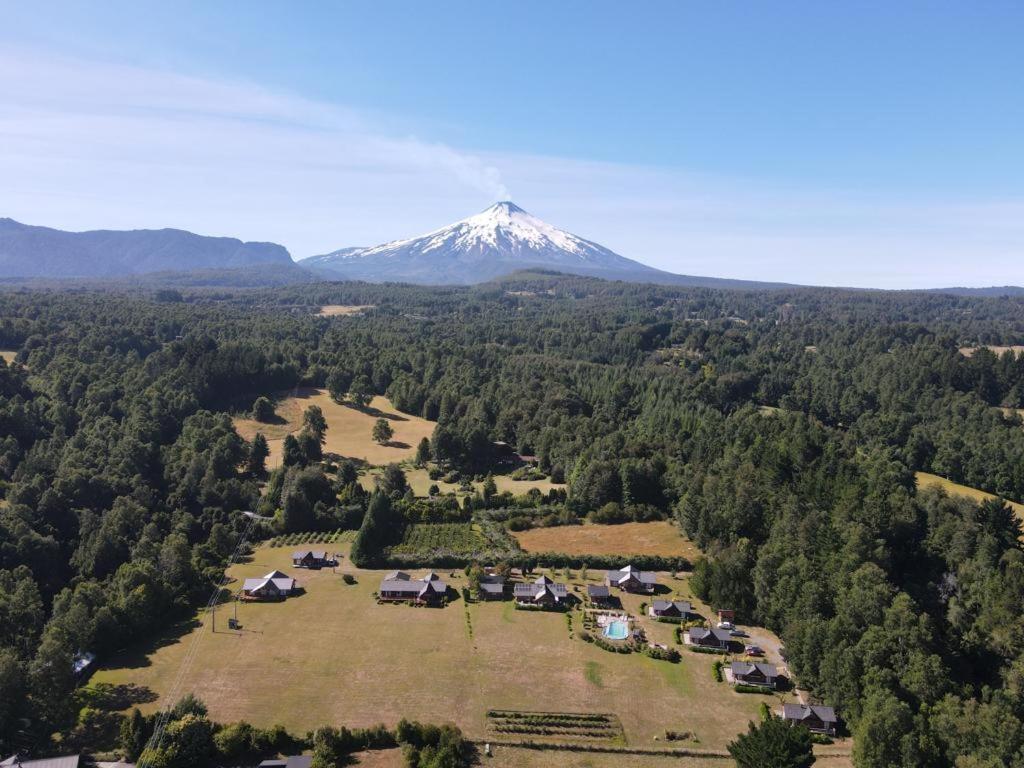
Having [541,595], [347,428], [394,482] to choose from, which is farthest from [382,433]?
[541,595]

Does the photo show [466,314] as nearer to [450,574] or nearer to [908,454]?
[908,454]

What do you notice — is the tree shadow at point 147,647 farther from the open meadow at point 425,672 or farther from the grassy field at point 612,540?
the grassy field at point 612,540

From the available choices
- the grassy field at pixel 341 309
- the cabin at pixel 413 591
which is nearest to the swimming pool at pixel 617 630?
the cabin at pixel 413 591

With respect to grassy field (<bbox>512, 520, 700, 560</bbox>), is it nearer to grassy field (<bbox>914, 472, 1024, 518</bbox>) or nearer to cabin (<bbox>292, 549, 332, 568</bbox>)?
cabin (<bbox>292, 549, 332, 568</bbox>)

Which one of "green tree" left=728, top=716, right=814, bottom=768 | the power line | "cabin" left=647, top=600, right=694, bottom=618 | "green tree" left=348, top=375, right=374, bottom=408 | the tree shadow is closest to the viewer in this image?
"green tree" left=728, top=716, right=814, bottom=768

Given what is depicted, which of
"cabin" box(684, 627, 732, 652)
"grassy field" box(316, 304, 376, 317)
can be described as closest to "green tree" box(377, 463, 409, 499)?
"cabin" box(684, 627, 732, 652)

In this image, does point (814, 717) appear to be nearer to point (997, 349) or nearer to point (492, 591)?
point (492, 591)
